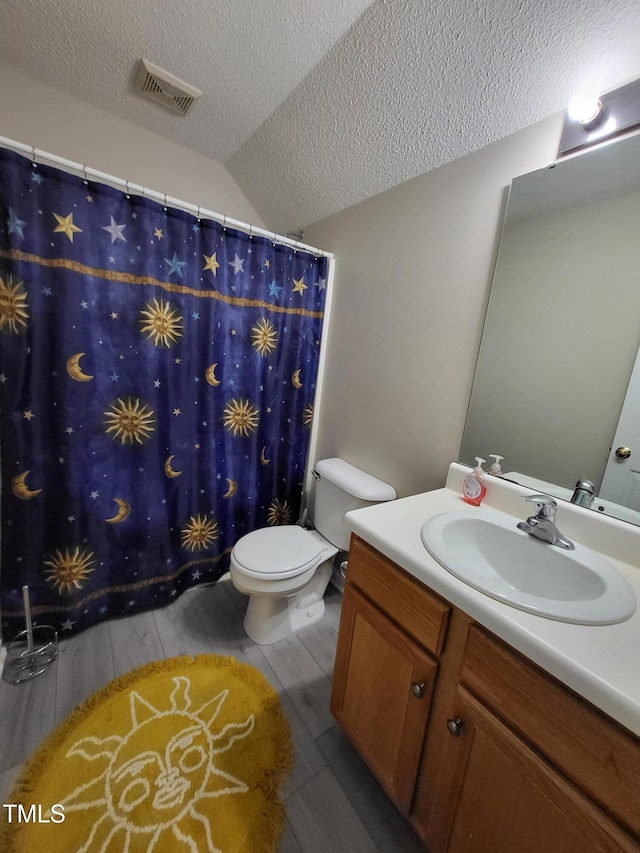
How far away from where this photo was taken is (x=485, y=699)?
68 cm

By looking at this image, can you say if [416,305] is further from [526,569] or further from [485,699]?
[485,699]

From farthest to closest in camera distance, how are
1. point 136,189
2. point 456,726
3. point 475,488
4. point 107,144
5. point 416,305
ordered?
point 107,144, point 416,305, point 136,189, point 475,488, point 456,726

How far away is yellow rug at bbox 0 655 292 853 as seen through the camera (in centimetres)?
88

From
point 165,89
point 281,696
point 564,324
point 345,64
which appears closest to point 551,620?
point 564,324

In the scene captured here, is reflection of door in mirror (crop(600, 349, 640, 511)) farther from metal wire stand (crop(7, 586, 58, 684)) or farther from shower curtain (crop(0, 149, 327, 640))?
metal wire stand (crop(7, 586, 58, 684))

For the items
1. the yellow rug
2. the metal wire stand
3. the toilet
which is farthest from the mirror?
the metal wire stand

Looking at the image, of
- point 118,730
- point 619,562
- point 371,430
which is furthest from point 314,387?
point 118,730

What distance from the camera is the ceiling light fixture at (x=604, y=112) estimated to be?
0.85 metres

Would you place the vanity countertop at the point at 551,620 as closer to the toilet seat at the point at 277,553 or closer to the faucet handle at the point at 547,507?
the faucet handle at the point at 547,507

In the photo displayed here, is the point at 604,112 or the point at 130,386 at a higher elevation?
the point at 604,112

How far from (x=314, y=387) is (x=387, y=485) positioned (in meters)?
0.73

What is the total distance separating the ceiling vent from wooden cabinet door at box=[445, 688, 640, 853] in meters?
2.15

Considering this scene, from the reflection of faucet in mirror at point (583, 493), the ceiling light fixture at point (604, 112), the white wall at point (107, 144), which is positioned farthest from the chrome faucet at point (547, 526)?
the white wall at point (107, 144)

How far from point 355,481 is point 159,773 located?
3.84 ft
